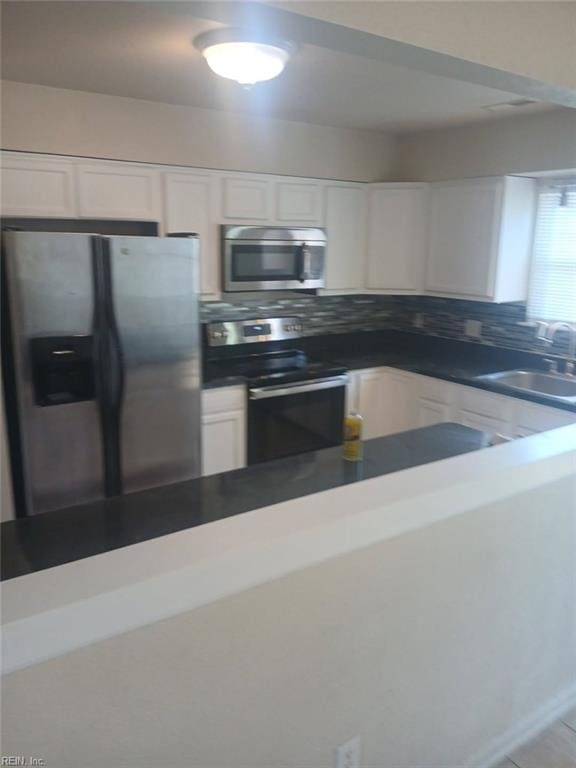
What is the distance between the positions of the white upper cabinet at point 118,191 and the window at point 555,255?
2.30m

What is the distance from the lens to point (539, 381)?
3.57m

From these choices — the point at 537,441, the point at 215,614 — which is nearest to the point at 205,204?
the point at 537,441

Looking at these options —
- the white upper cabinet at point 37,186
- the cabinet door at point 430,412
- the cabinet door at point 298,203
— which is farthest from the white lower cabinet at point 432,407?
the white upper cabinet at point 37,186

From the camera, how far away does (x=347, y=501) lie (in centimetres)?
139

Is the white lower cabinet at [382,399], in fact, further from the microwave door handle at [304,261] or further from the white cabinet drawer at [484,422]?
the microwave door handle at [304,261]

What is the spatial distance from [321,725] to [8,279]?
201cm

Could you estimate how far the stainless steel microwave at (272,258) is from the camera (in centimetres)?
335

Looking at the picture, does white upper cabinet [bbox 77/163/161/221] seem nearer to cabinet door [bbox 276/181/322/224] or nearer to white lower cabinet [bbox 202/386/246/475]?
→ cabinet door [bbox 276/181/322/224]

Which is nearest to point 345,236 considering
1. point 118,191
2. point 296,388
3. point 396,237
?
point 396,237

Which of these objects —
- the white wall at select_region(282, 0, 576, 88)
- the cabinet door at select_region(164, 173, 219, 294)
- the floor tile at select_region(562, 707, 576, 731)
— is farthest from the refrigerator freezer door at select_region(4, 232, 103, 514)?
the floor tile at select_region(562, 707, 576, 731)

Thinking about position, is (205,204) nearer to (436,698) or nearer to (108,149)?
(108,149)

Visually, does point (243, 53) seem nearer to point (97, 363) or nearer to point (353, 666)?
point (97, 363)

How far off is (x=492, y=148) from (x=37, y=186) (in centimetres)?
256

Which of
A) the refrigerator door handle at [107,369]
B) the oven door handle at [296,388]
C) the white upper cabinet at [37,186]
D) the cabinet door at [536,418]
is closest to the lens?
the refrigerator door handle at [107,369]
